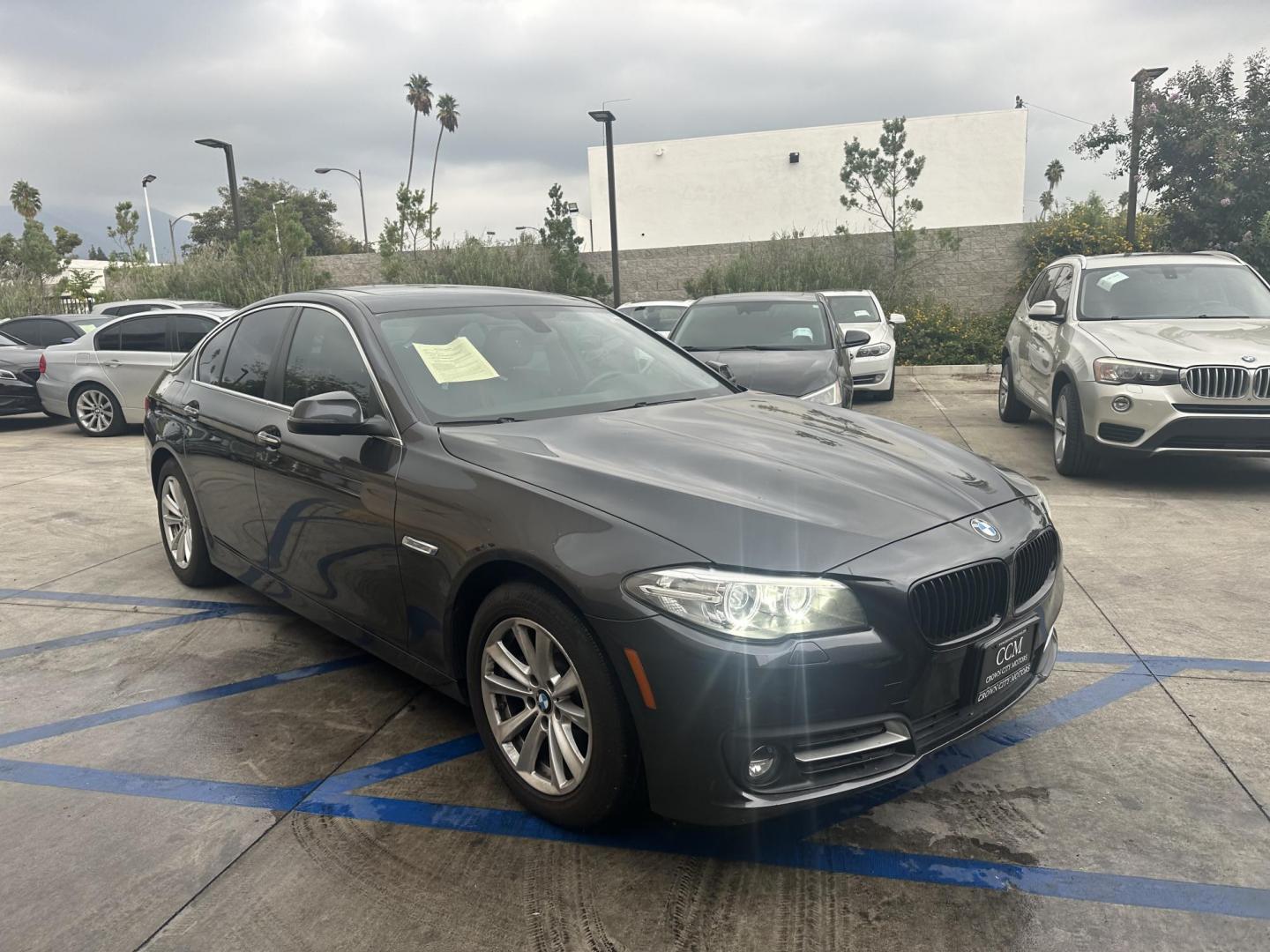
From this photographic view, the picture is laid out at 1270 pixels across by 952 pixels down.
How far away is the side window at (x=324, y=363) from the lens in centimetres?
365

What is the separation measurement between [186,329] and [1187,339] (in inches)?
417

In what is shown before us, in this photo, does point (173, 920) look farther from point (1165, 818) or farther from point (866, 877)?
point (1165, 818)

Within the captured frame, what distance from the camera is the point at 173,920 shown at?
253 cm

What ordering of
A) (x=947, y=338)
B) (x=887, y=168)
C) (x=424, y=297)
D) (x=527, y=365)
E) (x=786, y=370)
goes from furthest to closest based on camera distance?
(x=887, y=168) → (x=947, y=338) → (x=786, y=370) → (x=424, y=297) → (x=527, y=365)

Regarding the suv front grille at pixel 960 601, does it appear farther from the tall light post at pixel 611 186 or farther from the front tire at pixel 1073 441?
the tall light post at pixel 611 186

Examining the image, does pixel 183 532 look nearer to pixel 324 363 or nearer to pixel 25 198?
pixel 324 363

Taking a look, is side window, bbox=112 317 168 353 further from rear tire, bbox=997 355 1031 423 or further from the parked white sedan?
rear tire, bbox=997 355 1031 423

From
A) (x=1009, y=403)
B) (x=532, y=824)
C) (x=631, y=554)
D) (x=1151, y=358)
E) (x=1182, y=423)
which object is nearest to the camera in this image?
(x=631, y=554)

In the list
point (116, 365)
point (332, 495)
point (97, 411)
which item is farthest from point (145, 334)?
point (332, 495)

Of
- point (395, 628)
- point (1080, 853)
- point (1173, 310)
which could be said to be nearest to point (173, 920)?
point (395, 628)

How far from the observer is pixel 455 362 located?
3.70 metres

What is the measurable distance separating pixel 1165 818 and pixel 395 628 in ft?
8.37

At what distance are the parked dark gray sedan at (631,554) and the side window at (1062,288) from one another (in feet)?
17.1

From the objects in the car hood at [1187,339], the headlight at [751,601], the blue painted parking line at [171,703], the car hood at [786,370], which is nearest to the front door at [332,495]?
the blue painted parking line at [171,703]
